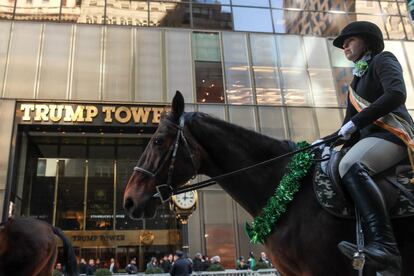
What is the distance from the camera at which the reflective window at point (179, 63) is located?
24953mm

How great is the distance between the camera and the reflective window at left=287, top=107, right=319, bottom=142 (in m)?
25.2

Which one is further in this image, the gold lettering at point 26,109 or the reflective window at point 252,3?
the reflective window at point 252,3

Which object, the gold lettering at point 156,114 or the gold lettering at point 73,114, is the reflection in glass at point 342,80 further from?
the gold lettering at point 73,114

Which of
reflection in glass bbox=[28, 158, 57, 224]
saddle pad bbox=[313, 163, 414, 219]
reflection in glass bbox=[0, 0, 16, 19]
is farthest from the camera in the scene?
reflection in glass bbox=[28, 158, 57, 224]

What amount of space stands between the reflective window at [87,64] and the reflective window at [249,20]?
31.3ft

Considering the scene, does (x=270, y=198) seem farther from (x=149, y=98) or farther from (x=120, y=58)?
(x=120, y=58)

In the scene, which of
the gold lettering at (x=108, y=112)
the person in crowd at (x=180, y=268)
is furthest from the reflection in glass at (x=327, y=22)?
the person in crowd at (x=180, y=268)

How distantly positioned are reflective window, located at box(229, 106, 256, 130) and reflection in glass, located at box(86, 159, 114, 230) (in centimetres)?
962

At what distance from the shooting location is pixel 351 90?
144 inches

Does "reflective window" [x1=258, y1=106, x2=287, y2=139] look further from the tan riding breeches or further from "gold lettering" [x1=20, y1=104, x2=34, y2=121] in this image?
the tan riding breeches

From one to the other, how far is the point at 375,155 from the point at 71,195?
2653cm

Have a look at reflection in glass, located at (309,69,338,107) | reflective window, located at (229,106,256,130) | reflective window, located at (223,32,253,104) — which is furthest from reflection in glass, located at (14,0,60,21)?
reflection in glass, located at (309,69,338,107)

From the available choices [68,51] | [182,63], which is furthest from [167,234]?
[68,51]

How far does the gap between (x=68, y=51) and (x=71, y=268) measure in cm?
1931
